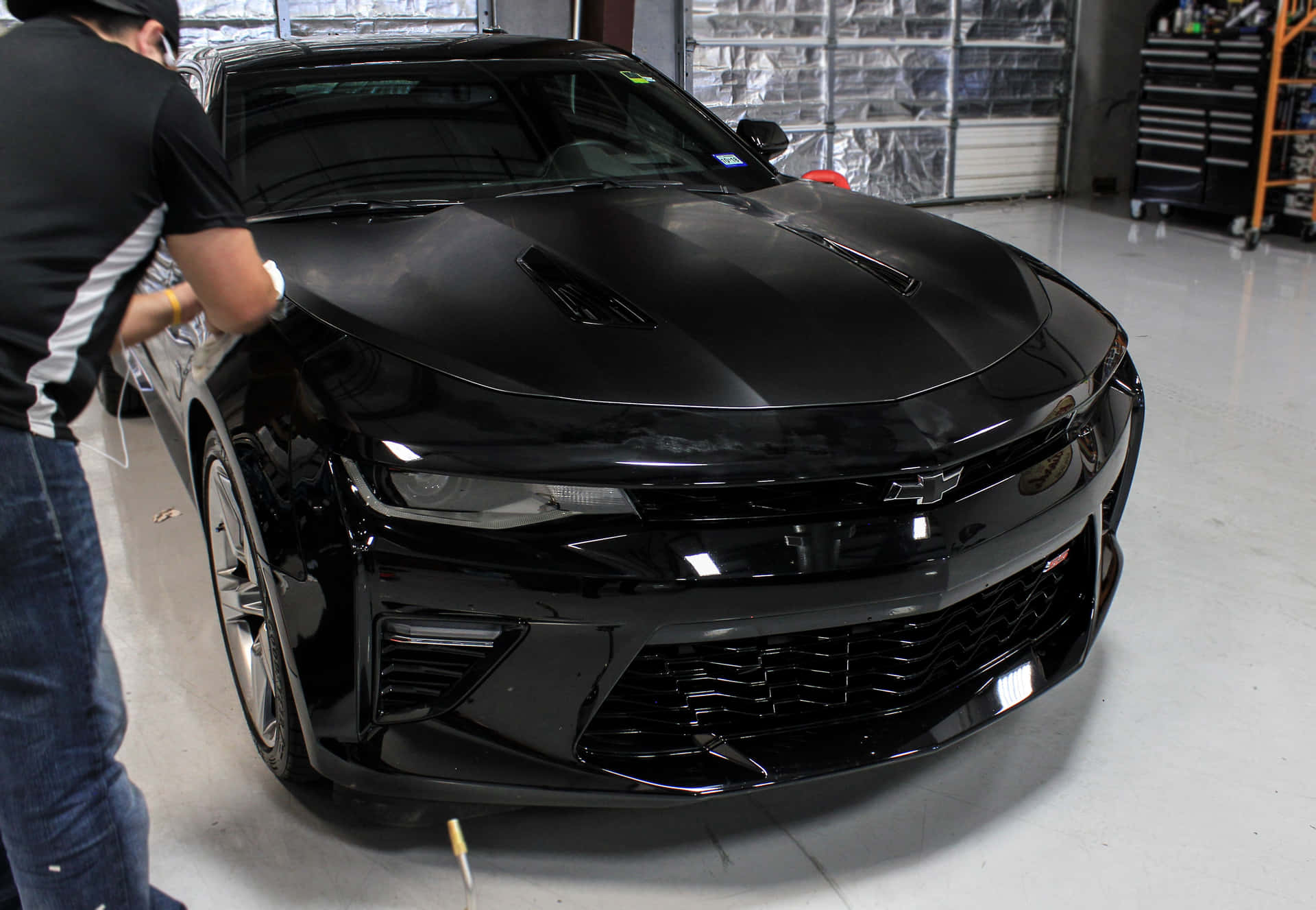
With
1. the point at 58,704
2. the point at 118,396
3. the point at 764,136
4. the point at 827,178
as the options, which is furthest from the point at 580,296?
the point at 118,396

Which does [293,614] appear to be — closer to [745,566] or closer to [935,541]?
[745,566]

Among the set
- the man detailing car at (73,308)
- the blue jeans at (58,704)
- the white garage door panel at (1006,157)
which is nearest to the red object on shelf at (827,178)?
the man detailing car at (73,308)

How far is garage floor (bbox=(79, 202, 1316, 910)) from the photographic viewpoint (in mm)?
1491

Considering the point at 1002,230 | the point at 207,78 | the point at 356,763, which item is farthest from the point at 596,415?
the point at 1002,230

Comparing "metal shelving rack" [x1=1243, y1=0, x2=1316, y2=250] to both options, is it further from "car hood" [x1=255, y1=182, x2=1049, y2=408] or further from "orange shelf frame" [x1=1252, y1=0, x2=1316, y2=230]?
"car hood" [x1=255, y1=182, x2=1049, y2=408]

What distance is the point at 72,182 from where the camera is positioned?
39.4 inches

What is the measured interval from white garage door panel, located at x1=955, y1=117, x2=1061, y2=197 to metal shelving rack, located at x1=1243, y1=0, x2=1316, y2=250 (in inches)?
88.8

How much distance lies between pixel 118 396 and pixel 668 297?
8.46 ft

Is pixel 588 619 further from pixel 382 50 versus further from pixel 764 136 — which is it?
pixel 764 136

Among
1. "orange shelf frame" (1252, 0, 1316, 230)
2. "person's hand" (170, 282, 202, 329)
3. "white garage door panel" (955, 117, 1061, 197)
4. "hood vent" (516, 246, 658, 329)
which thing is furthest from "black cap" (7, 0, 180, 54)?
"white garage door panel" (955, 117, 1061, 197)

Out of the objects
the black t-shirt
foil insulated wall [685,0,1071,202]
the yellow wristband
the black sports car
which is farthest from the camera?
foil insulated wall [685,0,1071,202]

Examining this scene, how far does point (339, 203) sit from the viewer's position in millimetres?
1980

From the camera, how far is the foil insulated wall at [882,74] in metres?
6.93

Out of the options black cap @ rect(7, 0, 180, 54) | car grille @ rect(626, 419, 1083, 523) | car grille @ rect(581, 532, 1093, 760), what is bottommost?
car grille @ rect(581, 532, 1093, 760)
